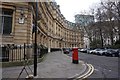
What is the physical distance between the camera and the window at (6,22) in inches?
686

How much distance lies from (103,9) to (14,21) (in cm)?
3611

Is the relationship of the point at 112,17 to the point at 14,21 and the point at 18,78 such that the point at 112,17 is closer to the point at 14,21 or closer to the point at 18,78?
the point at 14,21

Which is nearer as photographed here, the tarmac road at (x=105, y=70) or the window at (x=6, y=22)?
the tarmac road at (x=105, y=70)

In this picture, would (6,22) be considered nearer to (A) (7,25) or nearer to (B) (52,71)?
(A) (7,25)

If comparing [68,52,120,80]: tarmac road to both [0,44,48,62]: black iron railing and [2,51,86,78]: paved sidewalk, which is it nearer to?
[2,51,86,78]: paved sidewalk

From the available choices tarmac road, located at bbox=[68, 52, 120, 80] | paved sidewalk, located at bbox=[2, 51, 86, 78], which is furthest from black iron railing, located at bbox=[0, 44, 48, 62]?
tarmac road, located at bbox=[68, 52, 120, 80]

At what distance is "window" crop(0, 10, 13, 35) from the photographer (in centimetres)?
1742

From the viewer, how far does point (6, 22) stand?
17.8 m

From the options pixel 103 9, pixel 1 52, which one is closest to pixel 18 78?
pixel 1 52

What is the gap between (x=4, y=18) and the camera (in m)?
17.5

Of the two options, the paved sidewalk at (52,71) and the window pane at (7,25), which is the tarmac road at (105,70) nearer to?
the paved sidewalk at (52,71)

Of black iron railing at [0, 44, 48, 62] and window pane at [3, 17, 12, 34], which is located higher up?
window pane at [3, 17, 12, 34]

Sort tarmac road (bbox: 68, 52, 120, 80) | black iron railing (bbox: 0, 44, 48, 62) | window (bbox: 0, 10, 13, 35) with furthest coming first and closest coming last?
1. window (bbox: 0, 10, 13, 35)
2. black iron railing (bbox: 0, 44, 48, 62)
3. tarmac road (bbox: 68, 52, 120, 80)

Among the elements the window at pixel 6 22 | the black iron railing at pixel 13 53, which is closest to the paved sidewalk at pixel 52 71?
the black iron railing at pixel 13 53
